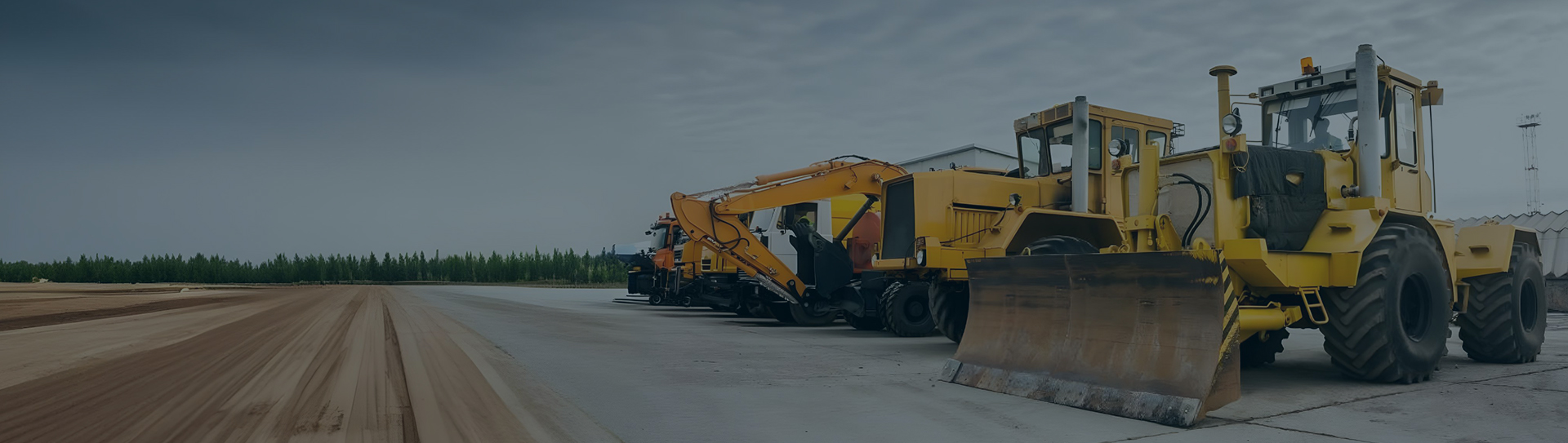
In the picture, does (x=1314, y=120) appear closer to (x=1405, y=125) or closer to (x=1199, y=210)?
(x=1405, y=125)

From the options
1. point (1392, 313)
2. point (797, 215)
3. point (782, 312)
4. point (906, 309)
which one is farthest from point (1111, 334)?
point (782, 312)

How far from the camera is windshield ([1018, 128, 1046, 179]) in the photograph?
36.3ft

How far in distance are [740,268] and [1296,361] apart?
30.5ft

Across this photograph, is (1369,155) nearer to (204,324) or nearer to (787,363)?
(787,363)

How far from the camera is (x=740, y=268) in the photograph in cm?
1616

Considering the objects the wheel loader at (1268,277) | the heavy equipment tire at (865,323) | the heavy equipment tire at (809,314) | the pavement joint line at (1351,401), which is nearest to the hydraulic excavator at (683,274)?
the heavy equipment tire at (809,314)

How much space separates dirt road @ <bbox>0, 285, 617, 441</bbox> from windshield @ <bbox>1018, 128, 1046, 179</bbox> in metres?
6.48

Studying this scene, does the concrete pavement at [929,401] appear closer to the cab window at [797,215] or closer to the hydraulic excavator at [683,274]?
the cab window at [797,215]

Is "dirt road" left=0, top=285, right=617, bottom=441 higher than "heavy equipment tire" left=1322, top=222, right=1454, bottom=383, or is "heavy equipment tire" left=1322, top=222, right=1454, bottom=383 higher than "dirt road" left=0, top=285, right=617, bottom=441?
"heavy equipment tire" left=1322, top=222, right=1454, bottom=383

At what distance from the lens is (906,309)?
12.5 m

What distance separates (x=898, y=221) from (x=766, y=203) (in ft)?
17.1

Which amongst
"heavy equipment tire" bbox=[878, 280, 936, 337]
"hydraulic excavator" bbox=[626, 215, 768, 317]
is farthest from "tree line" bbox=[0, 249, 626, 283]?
"heavy equipment tire" bbox=[878, 280, 936, 337]

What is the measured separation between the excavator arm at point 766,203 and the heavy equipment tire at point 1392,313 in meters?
7.94

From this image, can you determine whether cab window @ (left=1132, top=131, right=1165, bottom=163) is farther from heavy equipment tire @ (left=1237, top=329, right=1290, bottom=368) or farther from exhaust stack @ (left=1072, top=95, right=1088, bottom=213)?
heavy equipment tire @ (left=1237, top=329, right=1290, bottom=368)
